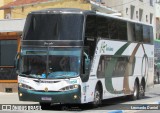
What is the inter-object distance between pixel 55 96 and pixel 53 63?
1.21m

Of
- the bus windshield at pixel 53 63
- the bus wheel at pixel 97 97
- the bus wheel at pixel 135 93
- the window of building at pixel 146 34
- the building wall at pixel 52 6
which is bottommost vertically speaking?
the bus wheel at pixel 135 93

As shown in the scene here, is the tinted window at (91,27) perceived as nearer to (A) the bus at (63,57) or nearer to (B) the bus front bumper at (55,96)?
(A) the bus at (63,57)

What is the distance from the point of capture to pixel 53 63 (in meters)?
17.3

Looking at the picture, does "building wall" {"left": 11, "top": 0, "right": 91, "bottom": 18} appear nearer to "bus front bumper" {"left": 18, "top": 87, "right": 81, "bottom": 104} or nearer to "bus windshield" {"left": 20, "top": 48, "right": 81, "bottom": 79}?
"bus windshield" {"left": 20, "top": 48, "right": 81, "bottom": 79}

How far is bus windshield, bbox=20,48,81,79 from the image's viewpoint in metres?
17.1

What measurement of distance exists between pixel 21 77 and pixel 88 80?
2504 millimetres

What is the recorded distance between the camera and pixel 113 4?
4909cm

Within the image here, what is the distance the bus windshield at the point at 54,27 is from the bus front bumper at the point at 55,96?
79.3 inches

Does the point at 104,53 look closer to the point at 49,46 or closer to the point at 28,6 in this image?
the point at 49,46

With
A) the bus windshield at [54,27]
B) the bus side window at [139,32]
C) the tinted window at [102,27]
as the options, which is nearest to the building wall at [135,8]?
the bus side window at [139,32]

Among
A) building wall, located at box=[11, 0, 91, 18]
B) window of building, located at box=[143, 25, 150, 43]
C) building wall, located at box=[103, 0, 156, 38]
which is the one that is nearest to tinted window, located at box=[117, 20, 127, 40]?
window of building, located at box=[143, 25, 150, 43]

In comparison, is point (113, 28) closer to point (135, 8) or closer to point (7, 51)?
point (7, 51)

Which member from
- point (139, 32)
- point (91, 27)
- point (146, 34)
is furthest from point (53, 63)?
point (146, 34)

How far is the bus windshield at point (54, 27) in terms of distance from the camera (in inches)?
689
